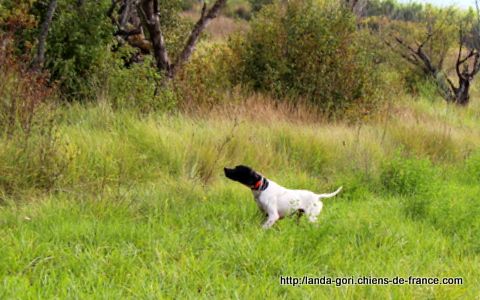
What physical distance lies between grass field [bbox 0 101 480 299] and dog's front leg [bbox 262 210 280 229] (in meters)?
0.07

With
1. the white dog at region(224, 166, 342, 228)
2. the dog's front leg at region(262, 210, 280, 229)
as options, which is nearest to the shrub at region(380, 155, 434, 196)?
the white dog at region(224, 166, 342, 228)

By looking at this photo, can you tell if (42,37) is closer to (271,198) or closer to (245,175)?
(245,175)

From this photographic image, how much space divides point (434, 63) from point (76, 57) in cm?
1261

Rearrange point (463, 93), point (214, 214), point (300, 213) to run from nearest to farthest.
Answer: point (300, 213)
point (214, 214)
point (463, 93)

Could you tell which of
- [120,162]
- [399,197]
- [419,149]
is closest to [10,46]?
[120,162]

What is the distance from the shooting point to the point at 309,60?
29.7 feet

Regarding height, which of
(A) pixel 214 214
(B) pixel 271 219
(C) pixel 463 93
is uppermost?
(B) pixel 271 219

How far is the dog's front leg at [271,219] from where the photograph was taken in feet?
13.1

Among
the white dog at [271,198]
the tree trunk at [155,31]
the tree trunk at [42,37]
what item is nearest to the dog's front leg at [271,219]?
the white dog at [271,198]

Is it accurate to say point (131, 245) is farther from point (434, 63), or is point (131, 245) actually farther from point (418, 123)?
point (434, 63)

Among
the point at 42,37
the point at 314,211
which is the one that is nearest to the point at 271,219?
the point at 314,211

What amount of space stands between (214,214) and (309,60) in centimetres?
542

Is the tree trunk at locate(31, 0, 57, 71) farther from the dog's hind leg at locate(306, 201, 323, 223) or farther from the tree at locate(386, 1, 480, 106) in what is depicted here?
the tree at locate(386, 1, 480, 106)

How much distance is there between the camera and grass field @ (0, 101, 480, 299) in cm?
311
